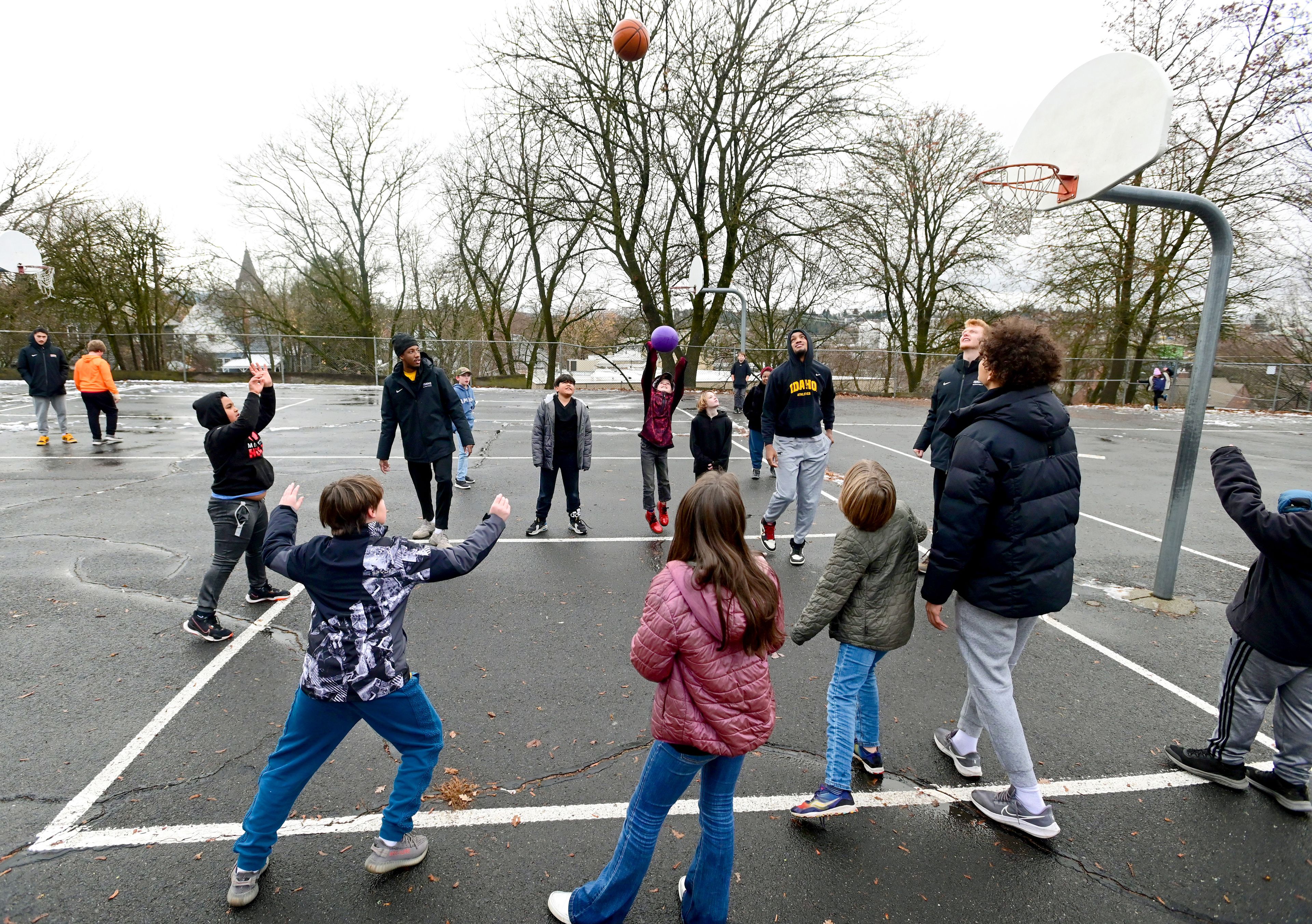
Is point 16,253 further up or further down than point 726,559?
further up

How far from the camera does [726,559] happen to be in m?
2.04

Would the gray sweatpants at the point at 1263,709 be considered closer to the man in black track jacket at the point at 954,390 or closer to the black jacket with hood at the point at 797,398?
the man in black track jacket at the point at 954,390

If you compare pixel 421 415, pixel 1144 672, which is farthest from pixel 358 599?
pixel 1144 672

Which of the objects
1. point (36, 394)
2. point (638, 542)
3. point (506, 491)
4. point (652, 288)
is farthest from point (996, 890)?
point (652, 288)

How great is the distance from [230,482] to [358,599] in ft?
9.33

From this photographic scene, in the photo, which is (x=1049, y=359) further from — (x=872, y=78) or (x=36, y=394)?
(x=872, y=78)

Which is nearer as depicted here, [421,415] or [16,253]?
[421,415]

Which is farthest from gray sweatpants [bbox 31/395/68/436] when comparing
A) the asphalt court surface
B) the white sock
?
the white sock

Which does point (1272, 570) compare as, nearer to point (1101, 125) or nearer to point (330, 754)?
point (1101, 125)

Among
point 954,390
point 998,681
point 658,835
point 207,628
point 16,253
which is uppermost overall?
point 16,253

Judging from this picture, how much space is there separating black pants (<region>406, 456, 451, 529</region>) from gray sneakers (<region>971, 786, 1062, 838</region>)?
5202 millimetres

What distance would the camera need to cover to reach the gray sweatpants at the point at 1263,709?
2918 mm

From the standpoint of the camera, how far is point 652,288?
88.8 ft

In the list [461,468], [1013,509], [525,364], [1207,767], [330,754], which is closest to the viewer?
[330,754]
